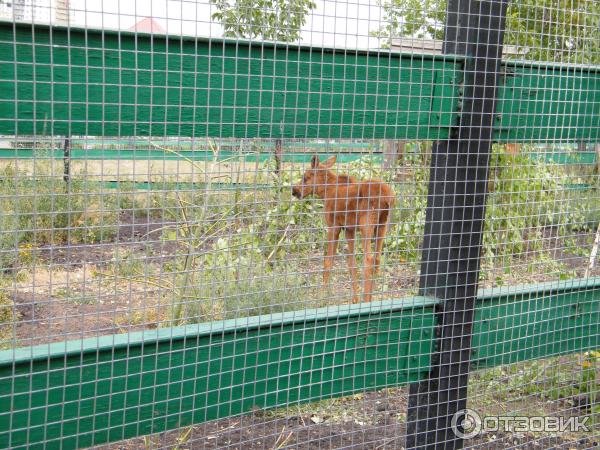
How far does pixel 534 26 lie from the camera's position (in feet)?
8.39

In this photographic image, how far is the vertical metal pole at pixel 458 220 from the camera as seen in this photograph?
8.05ft

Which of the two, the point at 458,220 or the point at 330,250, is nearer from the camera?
the point at 458,220

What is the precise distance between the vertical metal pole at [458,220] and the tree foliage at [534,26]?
12 cm

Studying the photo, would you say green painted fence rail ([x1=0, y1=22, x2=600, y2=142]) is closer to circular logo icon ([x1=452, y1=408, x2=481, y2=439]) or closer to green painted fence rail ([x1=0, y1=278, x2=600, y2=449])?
green painted fence rail ([x1=0, y1=278, x2=600, y2=449])

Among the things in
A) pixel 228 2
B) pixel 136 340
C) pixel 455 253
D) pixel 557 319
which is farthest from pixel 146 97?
pixel 557 319

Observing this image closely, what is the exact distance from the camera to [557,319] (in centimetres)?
284

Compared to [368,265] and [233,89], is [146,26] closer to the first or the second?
[233,89]

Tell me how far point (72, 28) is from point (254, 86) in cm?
54

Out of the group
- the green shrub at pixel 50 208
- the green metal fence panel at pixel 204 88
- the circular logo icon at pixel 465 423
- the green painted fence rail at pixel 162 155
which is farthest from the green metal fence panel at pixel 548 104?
the green shrub at pixel 50 208

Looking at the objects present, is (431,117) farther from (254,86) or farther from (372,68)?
(254,86)

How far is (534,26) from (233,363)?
168 centimetres

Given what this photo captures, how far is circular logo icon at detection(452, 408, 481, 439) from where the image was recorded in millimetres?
2613

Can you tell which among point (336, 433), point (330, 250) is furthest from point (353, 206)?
point (330, 250)

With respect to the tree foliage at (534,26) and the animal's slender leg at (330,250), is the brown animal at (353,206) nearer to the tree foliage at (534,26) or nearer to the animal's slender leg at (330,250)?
the animal's slender leg at (330,250)
